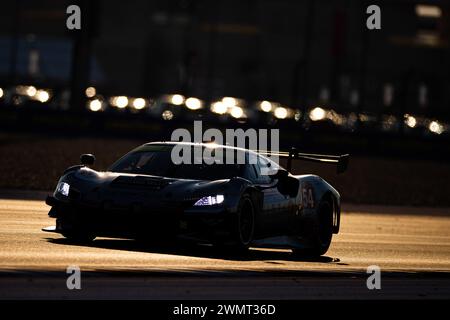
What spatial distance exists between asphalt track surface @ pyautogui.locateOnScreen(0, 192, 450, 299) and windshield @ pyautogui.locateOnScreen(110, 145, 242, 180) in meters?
0.75

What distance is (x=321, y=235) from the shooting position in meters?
15.4

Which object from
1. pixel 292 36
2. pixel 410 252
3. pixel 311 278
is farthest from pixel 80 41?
pixel 292 36

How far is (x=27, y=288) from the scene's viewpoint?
32.1ft

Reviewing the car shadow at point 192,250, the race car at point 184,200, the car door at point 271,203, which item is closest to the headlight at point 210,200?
the race car at point 184,200

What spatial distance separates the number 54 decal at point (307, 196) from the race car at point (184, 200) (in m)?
0.20

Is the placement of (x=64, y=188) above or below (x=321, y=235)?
above

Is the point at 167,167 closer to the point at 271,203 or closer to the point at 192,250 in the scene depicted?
the point at 192,250

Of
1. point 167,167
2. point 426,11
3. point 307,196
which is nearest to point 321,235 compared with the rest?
point 307,196

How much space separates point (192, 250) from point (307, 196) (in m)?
1.97

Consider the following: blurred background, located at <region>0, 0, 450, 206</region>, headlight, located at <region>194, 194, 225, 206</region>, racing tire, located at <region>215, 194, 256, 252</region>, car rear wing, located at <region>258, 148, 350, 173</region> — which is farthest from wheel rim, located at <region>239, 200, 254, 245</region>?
blurred background, located at <region>0, 0, 450, 206</region>

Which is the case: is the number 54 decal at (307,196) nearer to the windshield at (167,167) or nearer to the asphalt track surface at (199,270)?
the asphalt track surface at (199,270)

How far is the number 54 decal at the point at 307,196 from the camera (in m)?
15.2
